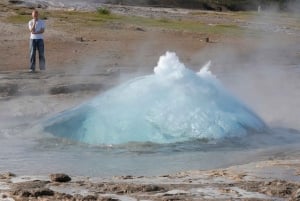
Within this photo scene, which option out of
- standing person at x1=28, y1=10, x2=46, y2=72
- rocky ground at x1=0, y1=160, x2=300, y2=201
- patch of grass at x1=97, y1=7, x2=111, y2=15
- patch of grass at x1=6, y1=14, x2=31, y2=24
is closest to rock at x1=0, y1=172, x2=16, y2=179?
rocky ground at x1=0, y1=160, x2=300, y2=201

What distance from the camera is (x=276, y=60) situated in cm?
1608

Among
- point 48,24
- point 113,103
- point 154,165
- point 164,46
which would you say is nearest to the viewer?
point 154,165

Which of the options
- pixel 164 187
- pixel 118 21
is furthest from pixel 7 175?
pixel 118 21

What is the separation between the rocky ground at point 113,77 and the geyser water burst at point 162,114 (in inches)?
48.9

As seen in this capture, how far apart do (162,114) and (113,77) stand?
443 centimetres

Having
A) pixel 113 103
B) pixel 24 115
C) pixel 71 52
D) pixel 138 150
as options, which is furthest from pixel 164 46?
pixel 138 150

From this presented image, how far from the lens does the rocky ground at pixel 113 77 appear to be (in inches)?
199

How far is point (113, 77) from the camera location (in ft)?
40.2

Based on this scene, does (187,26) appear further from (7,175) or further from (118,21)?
(7,175)

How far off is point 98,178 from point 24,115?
3.98 metres

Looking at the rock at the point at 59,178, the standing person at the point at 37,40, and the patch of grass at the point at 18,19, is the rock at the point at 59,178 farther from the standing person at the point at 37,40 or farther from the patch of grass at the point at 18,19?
the patch of grass at the point at 18,19

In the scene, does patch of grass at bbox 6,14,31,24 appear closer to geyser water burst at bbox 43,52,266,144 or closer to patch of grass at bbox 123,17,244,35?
patch of grass at bbox 123,17,244,35

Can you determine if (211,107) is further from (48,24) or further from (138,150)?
(48,24)

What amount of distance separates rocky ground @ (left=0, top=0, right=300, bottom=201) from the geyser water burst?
1243 mm
